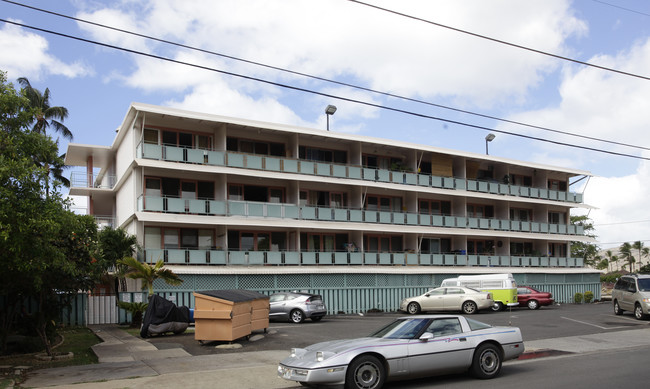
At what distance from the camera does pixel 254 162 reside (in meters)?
33.3

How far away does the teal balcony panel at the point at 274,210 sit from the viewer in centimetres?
3353

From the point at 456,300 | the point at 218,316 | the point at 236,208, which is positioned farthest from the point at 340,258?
the point at 218,316

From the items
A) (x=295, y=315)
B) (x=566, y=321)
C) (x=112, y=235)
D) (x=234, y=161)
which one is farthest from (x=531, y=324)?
(x=112, y=235)

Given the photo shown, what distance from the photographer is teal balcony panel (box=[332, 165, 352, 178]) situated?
3616 centimetres

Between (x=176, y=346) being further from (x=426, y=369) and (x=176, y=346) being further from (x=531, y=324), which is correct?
(x=531, y=324)

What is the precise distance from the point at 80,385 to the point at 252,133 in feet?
79.0

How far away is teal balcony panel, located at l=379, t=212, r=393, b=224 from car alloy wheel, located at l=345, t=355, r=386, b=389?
26.9 meters

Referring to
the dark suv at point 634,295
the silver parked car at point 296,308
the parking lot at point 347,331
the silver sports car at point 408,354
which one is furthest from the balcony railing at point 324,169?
the silver sports car at point 408,354

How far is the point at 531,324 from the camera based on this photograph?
2377 cm

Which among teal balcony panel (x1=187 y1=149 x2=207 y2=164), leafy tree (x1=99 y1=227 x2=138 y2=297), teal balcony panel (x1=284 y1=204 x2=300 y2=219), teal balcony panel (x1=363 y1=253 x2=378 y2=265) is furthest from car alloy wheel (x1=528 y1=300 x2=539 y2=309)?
leafy tree (x1=99 y1=227 x2=138 y2=297)

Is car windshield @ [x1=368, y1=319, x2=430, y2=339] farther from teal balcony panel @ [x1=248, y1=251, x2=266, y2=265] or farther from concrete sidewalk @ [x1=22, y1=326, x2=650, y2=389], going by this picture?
teal balcony panel @ [x1=248, y1=251, x2=266, y2=265]

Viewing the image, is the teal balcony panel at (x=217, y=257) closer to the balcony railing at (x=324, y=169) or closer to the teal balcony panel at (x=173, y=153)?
the balcony railing at (x=324, y=169)

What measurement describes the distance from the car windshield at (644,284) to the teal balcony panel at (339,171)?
56.3ft

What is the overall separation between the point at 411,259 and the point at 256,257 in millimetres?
11026
